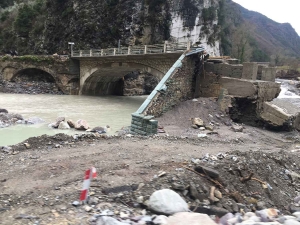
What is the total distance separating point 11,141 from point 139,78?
22.9 meters

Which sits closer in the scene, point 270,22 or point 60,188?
point 60,188

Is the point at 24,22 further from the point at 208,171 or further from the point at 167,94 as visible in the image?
the point at 208,171

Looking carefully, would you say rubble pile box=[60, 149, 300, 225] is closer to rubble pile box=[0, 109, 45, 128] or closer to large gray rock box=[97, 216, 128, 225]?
large gray rock box=[97, 216, 128, 225]

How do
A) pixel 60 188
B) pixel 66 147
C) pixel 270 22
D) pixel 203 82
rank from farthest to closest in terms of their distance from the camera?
pixel 270 22 < pixel 203 82 < pixel 66 147 < pixel 60 188

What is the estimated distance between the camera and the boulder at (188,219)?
9.98 ft

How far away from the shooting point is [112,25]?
102 ft

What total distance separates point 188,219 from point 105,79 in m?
26.0

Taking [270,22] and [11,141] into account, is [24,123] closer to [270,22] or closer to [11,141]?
[11,141]

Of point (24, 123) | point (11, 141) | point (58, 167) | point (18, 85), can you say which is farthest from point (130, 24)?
point (58, 167)

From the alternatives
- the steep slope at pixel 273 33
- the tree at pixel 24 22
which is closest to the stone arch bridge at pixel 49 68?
the tree at pixel 24 22

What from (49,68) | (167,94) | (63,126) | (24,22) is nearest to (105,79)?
(49,68)

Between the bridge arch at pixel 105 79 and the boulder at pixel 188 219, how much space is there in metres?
18.2

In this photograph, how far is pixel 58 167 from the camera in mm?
4953

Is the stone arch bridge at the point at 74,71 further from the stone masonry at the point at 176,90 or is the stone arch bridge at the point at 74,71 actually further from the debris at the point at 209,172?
the debris at the point at 209,172
